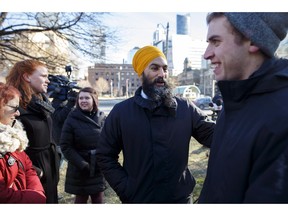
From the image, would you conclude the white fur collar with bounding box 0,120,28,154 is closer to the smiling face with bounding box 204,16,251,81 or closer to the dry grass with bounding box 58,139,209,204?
the smiling face with bounding box 204,16,251,81

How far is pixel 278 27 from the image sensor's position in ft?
3.11

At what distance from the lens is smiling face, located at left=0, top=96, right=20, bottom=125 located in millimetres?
1678

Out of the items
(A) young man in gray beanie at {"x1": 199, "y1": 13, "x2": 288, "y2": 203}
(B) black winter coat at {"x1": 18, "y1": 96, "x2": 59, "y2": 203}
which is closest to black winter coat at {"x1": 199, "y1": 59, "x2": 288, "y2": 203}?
(A) young man in gray beanie at {"x1": 199, "y1": 13, "x2": 288, "y2": 203}

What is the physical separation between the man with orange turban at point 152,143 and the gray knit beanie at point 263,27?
33.6 inches

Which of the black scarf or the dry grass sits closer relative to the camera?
the black scarf

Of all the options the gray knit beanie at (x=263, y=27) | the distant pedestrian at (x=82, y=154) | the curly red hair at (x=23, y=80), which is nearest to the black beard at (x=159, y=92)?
the gray knit beanie at (x=263, y=27)

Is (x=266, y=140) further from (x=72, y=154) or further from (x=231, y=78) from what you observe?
(x=72, y=154)

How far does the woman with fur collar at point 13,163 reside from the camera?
147 cm

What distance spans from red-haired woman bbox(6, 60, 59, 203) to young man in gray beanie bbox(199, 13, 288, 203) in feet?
4.98

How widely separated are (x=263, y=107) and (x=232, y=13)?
14.6 inches

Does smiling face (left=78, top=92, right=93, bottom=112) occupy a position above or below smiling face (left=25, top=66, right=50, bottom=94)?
below

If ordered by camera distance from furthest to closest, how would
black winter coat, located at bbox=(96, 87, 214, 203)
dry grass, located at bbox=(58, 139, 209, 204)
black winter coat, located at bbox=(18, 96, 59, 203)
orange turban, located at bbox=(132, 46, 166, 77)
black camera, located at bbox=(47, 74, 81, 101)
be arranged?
black camera, located at bbox=(47, 74, 81, 101) < dry grass, located at bbox=(58, 139, 209, 204) < black winter coat, located at bbox=(18, 96, 59, 203) < orange turban, located at bbox=(132, 46, 166, 77) < black winter coat, located at bbox=(96, 87, 214, 203)

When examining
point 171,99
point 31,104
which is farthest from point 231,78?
point 31,104

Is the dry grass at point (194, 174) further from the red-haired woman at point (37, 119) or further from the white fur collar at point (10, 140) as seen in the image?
the white fur collar at point (10, 140)
